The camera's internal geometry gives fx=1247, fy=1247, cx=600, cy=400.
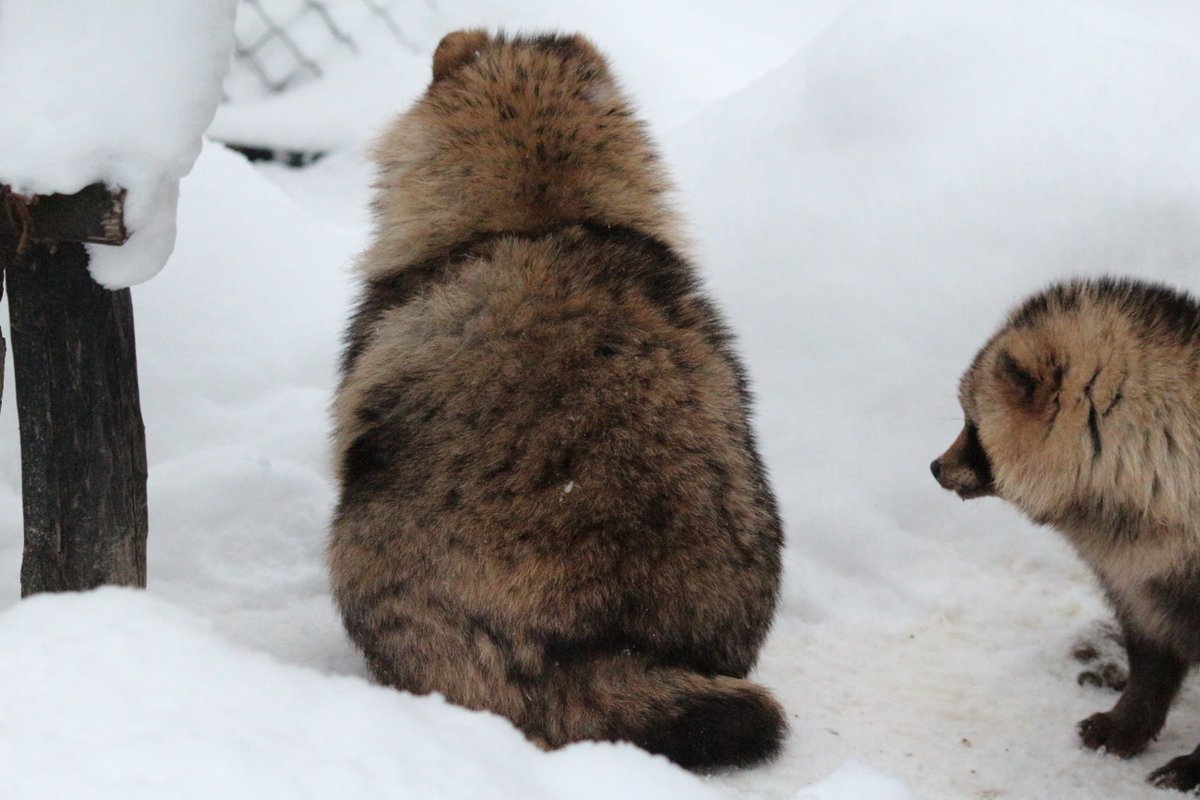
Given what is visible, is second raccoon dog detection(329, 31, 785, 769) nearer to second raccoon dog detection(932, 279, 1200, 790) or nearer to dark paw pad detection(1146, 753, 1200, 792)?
second raccoon dog detection(932, 279, 1200, 790)

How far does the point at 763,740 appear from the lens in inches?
117

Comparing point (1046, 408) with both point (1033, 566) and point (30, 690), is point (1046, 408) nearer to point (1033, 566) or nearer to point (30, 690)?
point (1033, 566)

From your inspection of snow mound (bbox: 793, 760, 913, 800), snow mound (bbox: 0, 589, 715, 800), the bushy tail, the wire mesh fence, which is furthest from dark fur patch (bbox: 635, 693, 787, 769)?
the wire mesh fence

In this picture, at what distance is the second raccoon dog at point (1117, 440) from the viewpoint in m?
2.85

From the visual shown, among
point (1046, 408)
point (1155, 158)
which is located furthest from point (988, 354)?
point (1155, 158)

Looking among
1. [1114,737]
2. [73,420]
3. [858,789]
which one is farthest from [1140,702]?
[73,420]

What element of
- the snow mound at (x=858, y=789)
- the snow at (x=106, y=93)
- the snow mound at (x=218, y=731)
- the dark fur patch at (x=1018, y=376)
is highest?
the snow at (x=106, y=93)

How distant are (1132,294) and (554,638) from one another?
1.61 meters

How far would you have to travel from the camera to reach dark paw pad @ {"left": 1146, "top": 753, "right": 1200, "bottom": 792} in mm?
3096

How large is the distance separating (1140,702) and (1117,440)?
2.73 ft

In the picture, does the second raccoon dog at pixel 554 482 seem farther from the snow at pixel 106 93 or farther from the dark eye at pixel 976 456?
the snow at pixel 106 93

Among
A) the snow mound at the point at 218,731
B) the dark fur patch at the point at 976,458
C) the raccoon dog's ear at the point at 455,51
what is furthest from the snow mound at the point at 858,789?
the raccoon dog's ear at the point at 455,51

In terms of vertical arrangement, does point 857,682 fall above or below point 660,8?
below

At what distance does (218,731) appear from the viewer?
2146 mm
